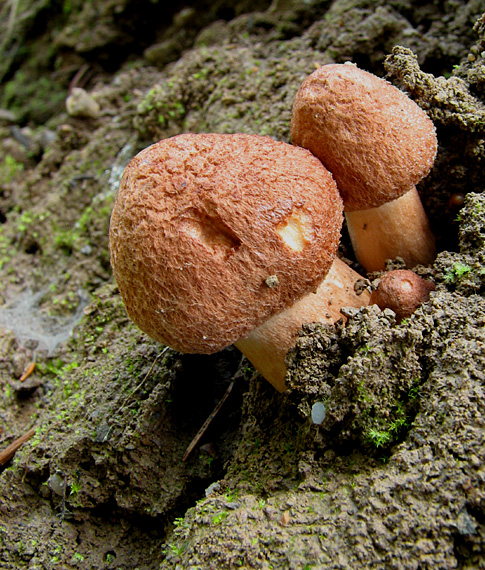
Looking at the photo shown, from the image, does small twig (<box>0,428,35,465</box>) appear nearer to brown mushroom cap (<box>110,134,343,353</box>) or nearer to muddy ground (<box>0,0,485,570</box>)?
muddy ground (<box>0,0,485,570</box>)

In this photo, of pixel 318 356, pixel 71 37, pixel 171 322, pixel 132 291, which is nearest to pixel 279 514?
pixel 318 356

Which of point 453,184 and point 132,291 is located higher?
point 132,291

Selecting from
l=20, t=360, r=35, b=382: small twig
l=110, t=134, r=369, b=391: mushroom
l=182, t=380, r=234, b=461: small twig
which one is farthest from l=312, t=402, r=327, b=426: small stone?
l=20, t=360, r=35, b=382: small twig

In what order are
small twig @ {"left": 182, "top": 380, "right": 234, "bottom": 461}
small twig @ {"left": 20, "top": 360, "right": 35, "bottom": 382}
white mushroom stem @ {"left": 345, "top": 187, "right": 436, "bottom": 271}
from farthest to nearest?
small twig @ {"left": 20, "top": 360, "right": 35, "bottom": 382}
small twig @ {"left": 182, "top": 380, "right": 234, "bottom": 461}
white mushroom stem @ {"left": 345, "top": 187, "right": 436, "bottom": 271}

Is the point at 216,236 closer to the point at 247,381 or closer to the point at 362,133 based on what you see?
the point at 362,133

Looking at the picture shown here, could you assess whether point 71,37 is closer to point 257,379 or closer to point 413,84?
point 413,84

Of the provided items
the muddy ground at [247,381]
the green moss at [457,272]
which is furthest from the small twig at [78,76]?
the green moss at [457,272]
